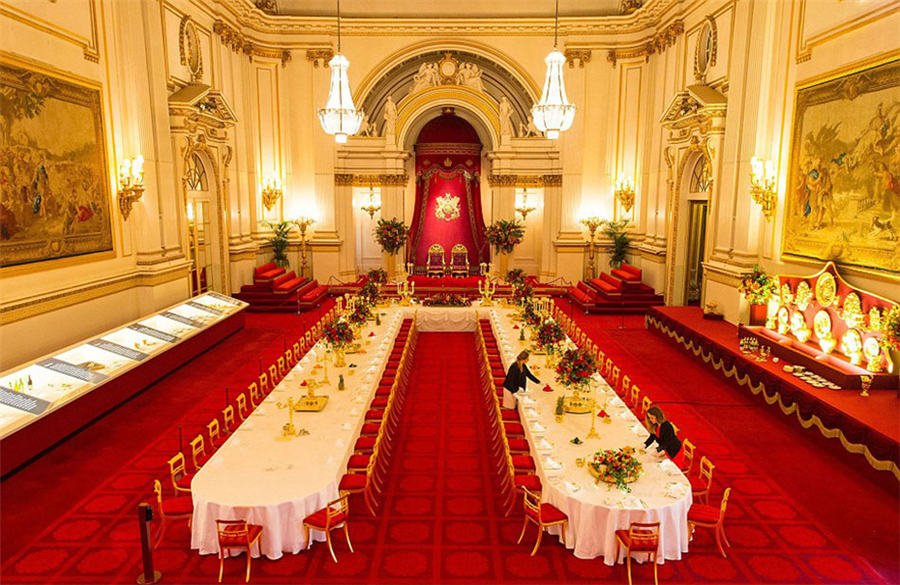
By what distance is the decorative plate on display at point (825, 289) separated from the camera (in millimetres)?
9938

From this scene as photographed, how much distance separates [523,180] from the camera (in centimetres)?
2195

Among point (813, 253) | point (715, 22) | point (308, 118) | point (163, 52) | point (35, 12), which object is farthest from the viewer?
point (308, 118)

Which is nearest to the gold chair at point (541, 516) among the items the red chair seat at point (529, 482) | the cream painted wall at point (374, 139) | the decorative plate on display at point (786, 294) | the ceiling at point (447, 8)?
the red chair seat at point (529, 482)

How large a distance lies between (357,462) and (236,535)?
1.75 metres

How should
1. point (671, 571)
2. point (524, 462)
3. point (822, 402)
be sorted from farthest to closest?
point (822, 402)
point (524, 462)
point (671, 571)

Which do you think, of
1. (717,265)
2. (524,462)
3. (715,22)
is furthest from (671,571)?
(715,22)

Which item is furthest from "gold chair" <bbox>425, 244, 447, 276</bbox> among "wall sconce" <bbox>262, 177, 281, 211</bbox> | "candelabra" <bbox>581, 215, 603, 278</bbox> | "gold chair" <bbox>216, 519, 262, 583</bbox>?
"gold chair" <bbox>216, 519, 262, 583</bbox>

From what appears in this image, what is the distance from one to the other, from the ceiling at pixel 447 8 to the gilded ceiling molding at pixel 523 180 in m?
5.52

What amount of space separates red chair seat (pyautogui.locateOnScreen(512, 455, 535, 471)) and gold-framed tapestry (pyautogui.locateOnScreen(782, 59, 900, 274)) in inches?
255

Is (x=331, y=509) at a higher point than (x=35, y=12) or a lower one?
lower

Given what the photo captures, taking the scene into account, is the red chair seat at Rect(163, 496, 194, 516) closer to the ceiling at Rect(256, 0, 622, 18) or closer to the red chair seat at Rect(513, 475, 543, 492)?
the red chair seat at Rect(513, 475, 543, 492)

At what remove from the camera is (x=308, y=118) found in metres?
20.6

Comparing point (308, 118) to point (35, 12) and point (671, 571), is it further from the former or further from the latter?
point (671, 571)

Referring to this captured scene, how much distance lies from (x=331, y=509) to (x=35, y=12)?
356 inches
